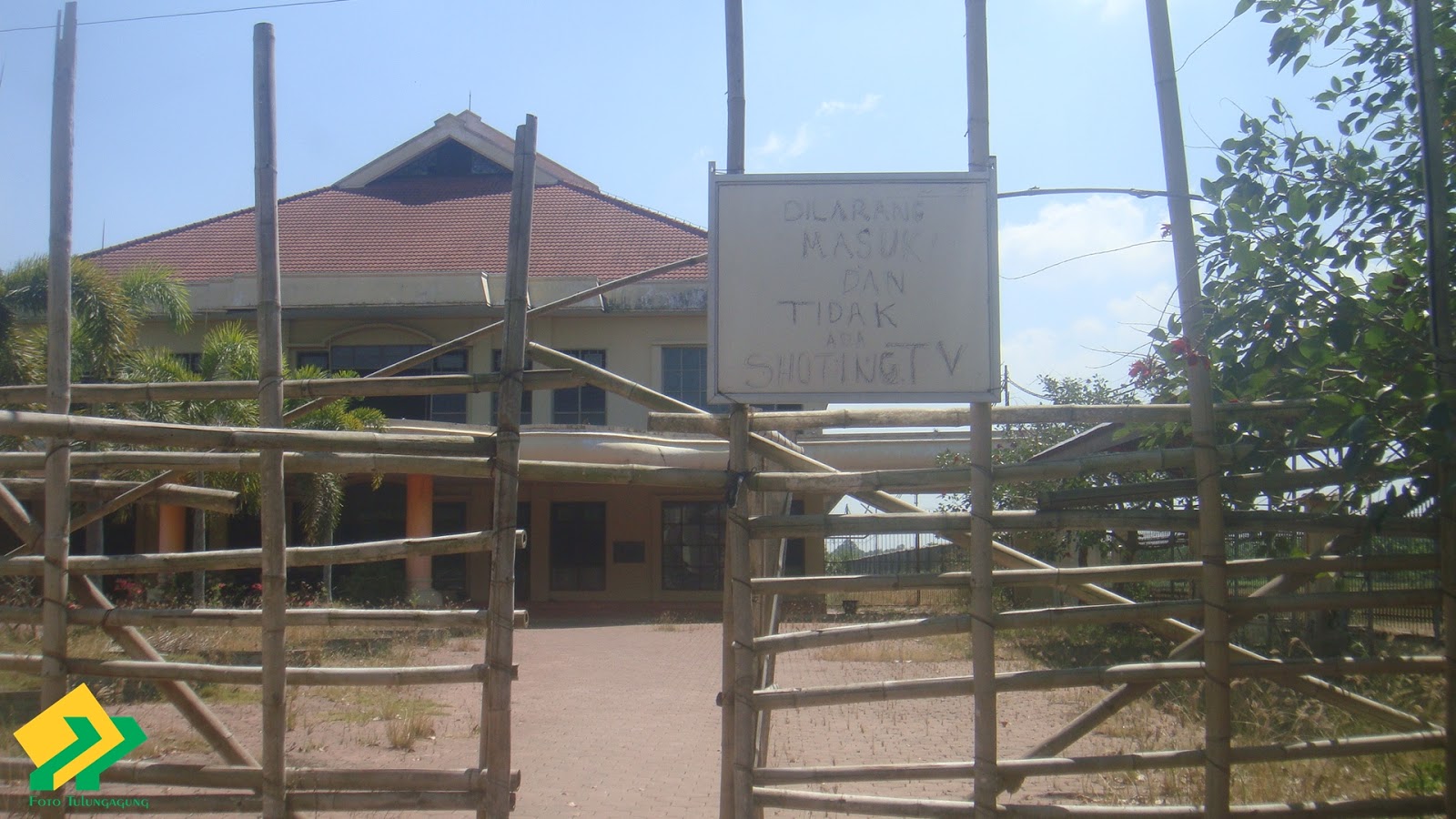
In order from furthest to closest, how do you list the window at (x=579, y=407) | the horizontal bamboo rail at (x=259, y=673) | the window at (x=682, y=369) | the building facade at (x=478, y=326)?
the window at (x=579, y=407), the window at (x=682, y=369), the building facade at (x=478, y=326), the horizontal bamboo rail at (x=259, y=673)

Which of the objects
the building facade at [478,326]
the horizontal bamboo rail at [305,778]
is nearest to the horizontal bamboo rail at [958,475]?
the horizontal bamboo rail at [305,778]

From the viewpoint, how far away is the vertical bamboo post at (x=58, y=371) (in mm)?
4223

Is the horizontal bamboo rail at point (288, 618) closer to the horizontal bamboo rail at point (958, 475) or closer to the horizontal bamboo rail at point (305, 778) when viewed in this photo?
the horizontal bamboo rail at point (305, 778)

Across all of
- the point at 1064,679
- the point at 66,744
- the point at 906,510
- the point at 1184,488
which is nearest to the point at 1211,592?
the point at 1184,488

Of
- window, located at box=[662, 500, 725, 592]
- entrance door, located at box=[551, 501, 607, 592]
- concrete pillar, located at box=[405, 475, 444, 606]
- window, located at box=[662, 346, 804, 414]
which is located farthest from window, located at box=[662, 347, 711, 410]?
concrete pillar, located at box=[405, 475, 444, 606]

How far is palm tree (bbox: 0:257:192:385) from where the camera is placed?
12.8 meters

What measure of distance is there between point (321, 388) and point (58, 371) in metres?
0.93

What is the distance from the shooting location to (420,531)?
17281 mm

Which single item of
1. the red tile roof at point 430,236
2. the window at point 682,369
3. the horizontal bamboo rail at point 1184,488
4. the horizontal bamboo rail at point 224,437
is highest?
the red tile roof at point 430,236

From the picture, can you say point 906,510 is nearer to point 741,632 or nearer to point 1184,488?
point 741,632

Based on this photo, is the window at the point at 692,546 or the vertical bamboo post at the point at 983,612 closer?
the vertical bamboo post at the point at 983,612

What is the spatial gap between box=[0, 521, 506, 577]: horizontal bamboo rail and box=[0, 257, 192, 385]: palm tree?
9593mm

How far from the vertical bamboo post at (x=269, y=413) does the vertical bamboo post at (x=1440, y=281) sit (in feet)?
13.4

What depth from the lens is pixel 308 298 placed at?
59.4ft
